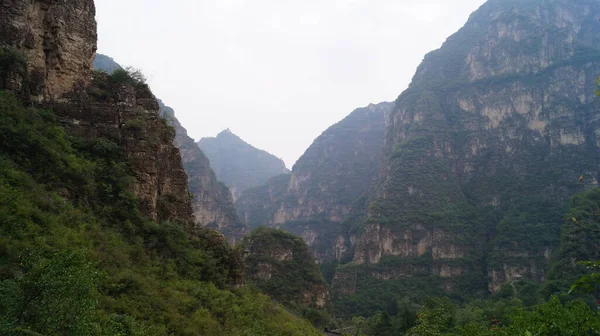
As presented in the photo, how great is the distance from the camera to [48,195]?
1277cm

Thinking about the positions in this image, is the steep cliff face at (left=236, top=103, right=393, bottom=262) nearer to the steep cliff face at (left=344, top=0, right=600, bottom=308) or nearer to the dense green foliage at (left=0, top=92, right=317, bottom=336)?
the steep cliff face at (left=344, top=0, right=600, bottom=308)

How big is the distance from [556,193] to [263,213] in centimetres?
11120

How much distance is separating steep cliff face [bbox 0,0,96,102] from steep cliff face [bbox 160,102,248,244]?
275ft

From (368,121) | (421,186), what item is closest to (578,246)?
(421,186)

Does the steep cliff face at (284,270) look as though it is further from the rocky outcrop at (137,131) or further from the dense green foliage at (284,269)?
the rocky outcrop at (137,131)

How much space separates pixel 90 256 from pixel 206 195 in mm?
95523

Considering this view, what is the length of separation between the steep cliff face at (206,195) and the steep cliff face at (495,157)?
36678 millimetres

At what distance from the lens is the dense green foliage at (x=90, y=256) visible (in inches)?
263

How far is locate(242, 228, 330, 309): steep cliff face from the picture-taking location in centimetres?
5088

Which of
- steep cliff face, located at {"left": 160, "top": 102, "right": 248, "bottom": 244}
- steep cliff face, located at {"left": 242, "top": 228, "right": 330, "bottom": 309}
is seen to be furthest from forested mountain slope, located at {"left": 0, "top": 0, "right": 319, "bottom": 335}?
steep cliff face, located at {"left": 160, "top": 102, "right": 248, "bottom": 244}

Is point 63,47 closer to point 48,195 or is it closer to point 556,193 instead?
point 48,195

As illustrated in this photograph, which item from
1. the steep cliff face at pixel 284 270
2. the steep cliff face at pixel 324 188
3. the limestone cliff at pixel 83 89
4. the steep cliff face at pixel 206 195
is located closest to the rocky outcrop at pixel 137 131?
the limestone cliff at pixel 83 89

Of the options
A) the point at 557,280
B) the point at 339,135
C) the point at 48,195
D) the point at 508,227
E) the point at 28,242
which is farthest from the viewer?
the point at 339,135

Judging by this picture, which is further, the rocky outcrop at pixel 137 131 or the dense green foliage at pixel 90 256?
the rocky outcrop at pixel 137 131
